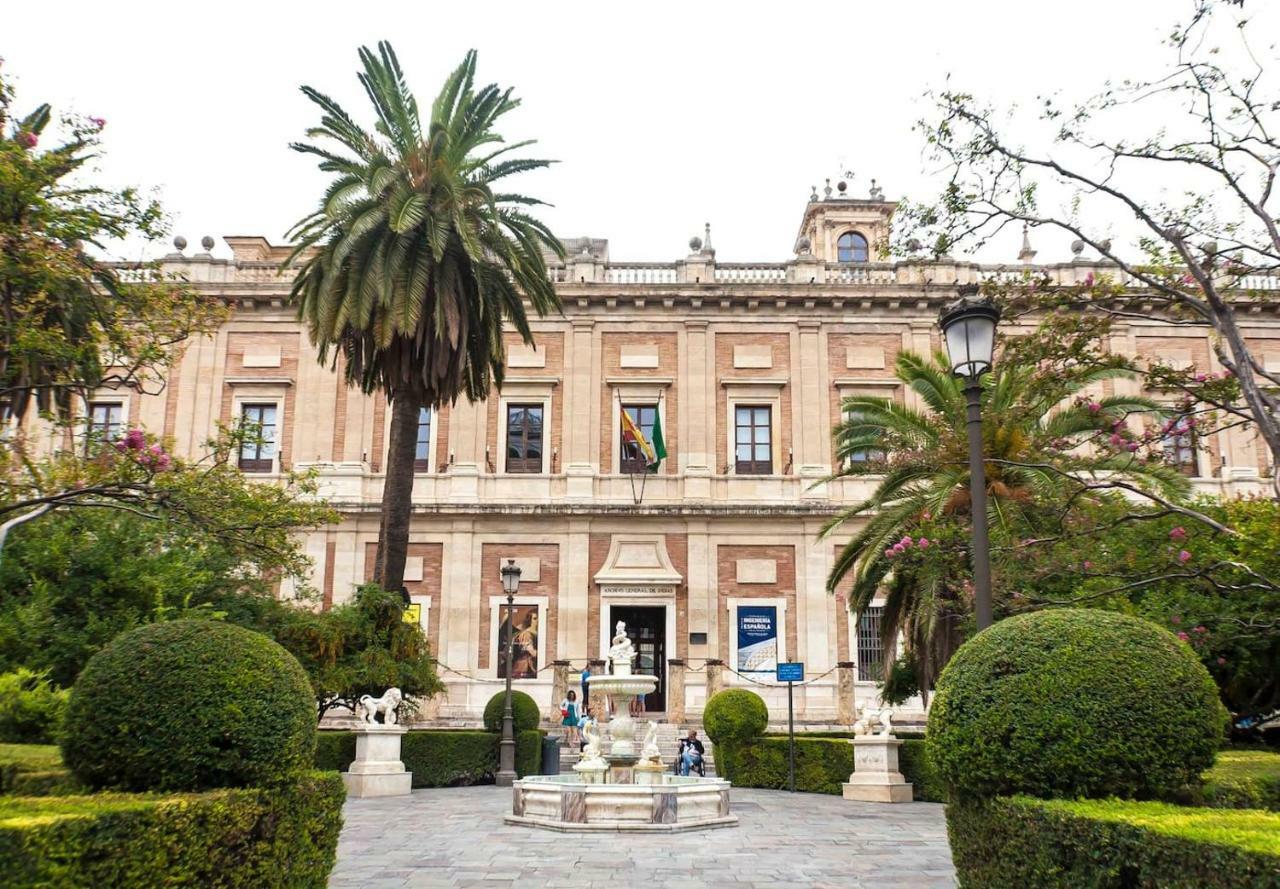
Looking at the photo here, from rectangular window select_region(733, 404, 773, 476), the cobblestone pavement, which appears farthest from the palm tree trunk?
rectangular window select_region(733, 404, 773, 476)

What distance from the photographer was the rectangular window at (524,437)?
2920 cm

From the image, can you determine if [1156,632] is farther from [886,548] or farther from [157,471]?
[886,548]

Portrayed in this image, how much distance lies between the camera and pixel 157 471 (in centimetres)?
1064

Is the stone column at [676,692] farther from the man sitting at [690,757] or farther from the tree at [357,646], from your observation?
the tree at [357,646]

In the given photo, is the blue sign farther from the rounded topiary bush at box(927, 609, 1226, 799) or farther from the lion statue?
the rounded topiary bush at box(927, 609, 1226, 799)

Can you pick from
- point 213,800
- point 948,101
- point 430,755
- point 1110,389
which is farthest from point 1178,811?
point 1110,389

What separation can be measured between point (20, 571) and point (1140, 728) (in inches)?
607

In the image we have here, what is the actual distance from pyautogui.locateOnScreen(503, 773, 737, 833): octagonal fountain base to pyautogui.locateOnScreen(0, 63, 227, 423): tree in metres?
6.24

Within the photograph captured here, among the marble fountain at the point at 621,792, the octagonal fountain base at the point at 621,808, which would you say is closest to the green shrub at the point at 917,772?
the marble fountain at the point at 621,792

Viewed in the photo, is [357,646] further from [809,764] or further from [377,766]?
[809,764]

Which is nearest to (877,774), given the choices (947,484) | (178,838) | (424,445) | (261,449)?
(947,484)

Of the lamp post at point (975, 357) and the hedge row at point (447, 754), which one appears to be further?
the hedge row at point (447, 754)

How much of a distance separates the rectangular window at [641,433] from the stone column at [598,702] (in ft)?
17.5

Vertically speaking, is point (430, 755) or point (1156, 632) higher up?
point (1156, 632)
